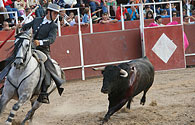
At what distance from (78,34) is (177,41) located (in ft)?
10.9

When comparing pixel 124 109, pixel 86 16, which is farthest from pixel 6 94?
pixel 86 16

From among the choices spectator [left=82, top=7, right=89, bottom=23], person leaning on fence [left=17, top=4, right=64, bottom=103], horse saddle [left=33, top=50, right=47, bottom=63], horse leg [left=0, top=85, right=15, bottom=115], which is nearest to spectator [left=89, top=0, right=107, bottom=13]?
spectator [left=82, top=7, right=89, bottom=23]

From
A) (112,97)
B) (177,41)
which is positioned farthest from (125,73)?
(177,41)

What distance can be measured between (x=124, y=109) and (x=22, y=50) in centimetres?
296

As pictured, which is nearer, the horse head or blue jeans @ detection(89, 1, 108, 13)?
the horse head

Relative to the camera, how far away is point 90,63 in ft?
44.7

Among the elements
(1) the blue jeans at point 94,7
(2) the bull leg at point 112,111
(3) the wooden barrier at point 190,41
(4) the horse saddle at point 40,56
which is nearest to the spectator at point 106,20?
(1) the blue jeans at point 94,7

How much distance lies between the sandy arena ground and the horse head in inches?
63.6

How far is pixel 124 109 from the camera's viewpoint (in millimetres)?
8531

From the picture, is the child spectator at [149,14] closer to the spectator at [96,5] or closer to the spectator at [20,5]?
the spectator at [96,5]

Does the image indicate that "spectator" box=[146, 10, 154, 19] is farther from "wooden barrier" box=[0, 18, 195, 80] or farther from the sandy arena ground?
the sandy arena ground

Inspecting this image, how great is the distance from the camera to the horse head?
6242mm

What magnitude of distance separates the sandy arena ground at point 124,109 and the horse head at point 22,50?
1614mm

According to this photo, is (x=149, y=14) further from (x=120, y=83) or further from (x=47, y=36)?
(x=47, y=36)
